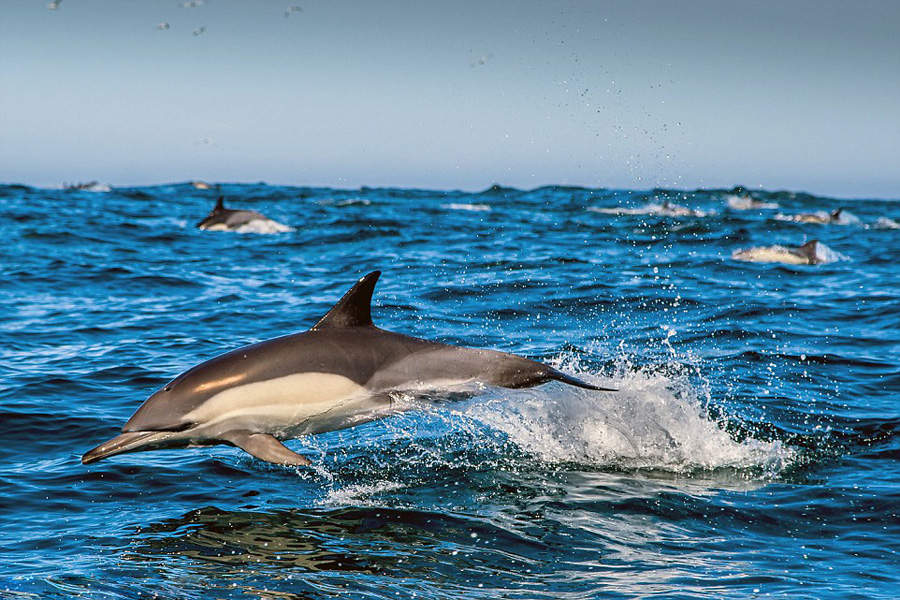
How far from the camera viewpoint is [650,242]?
80.8 ft

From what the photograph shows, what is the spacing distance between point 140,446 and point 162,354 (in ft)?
16.5

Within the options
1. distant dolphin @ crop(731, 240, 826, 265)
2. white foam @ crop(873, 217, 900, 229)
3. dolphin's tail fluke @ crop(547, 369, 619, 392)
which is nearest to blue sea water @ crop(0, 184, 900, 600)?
dolphin's tail fluke @ crop(547, 369, 619, 392)

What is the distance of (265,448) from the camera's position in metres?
5.92

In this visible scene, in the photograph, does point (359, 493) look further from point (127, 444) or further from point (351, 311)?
point (127, 444)

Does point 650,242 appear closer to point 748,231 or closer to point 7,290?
point 748,231

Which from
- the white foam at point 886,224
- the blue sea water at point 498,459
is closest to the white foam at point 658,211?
the white foam at point 886,224

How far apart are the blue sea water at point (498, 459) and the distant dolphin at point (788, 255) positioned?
3.86 m

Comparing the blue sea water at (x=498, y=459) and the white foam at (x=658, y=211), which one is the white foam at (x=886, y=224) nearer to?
the white foam at (x=658, y=211)

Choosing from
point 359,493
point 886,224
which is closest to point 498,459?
point 359,493

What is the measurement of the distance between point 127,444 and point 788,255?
17283 mm

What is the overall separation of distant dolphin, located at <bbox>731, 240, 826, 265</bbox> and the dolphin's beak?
16.7 meters

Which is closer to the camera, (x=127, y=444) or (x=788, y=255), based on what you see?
(x=127, y=444)

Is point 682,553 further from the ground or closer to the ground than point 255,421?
closer to the ground

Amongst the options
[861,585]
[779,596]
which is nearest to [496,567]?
[779,596]
